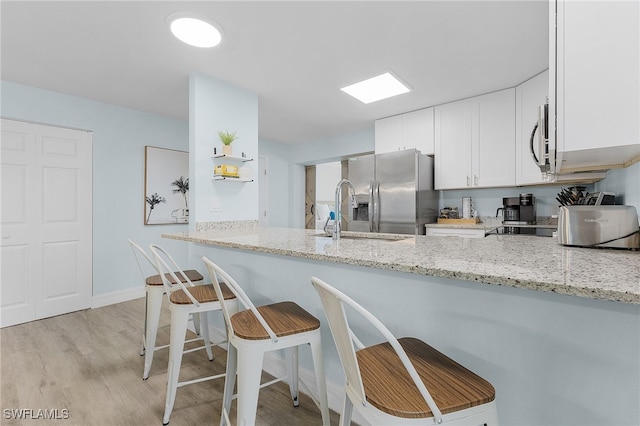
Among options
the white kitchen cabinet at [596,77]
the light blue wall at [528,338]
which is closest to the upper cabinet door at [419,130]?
the white kitchen cabinet at [596,77]

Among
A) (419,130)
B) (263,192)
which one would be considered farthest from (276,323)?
(263,192)

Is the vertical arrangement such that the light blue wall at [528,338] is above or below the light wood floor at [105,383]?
above

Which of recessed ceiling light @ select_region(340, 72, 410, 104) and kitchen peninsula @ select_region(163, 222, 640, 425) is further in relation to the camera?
recessed ceiling light @ select_region(340, 72, 410, 104)

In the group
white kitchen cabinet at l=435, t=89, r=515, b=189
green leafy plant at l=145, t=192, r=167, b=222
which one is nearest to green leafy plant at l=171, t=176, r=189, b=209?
green leafy plant at l=145, t=192, r=167, b=222

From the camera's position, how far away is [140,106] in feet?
11.8

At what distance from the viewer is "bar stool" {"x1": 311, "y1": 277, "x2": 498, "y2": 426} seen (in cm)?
72

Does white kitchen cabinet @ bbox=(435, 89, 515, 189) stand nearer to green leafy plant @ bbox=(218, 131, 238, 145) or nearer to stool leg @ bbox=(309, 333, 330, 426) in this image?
green leafy plant @ bbox=(218, 131, 238, 145)

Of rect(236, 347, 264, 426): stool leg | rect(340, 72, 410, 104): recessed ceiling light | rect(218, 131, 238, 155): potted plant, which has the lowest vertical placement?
rect(236, 347, 264, 426): stool leg

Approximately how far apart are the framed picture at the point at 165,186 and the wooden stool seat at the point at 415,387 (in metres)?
3.76

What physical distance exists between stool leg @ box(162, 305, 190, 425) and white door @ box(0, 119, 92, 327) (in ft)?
8.36

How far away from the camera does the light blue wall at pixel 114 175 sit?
332 cm

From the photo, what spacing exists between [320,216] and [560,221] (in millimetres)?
5126

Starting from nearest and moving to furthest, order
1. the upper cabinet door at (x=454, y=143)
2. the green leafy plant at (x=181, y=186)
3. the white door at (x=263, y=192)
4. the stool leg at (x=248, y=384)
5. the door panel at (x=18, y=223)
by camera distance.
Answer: the stool leg at (x=248, y=384)
the door panel at (x=18, y=223)
the upper cabinet door at (x=454, y=143)
the green leafy plant at (x=181, y=186)
the white door at (x=263, y=192)

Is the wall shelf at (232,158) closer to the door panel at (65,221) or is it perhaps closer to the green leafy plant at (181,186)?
the green leafy plant at (181,186)
